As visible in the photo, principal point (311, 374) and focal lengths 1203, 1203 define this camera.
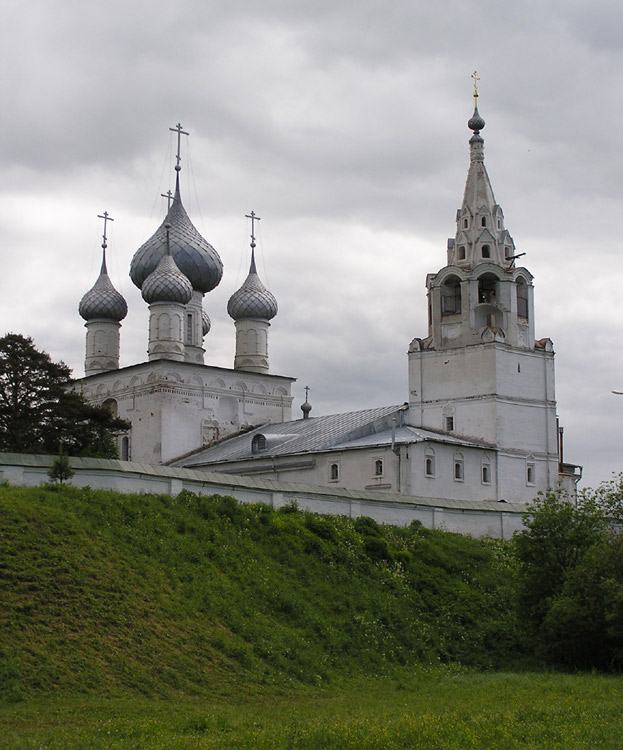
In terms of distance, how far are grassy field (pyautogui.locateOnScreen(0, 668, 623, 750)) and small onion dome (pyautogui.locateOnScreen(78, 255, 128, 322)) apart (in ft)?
87.4

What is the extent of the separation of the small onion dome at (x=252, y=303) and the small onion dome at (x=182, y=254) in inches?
36.4

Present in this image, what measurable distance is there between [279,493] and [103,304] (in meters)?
19.9

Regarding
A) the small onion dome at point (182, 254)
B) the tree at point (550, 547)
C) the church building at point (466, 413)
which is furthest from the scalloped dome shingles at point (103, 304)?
the tree at point (550, 547)

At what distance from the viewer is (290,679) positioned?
15.5m

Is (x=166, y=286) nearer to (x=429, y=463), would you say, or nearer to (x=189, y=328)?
(x=189, y=328)

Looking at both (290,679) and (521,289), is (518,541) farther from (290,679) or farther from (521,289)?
(521,289)

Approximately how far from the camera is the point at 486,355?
105 feet

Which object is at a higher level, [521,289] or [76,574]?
[521,289]

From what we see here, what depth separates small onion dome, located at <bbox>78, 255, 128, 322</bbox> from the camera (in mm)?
40562

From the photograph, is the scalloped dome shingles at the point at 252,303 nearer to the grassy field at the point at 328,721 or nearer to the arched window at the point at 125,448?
the arched window at the point at 125,448

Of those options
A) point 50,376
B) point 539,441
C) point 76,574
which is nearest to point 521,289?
point 539,441

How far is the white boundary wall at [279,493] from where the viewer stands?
19.6 m

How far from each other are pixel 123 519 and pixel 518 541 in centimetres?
665

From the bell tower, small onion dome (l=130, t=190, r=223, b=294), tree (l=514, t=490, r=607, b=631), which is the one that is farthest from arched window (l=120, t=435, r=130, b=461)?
tree (l=514, t=490, r=607, b=631)
